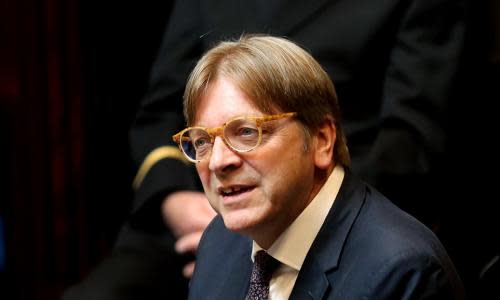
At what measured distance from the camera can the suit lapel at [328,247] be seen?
59.5 inches

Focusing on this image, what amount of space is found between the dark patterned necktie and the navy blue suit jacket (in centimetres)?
5

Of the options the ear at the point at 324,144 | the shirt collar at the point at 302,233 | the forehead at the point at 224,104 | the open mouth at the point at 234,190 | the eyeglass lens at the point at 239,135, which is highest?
the forehead at the point at 224,104

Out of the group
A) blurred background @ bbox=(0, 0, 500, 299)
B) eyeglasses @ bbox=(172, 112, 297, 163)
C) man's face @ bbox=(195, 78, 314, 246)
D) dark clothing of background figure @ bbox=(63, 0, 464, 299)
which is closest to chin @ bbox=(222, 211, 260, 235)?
man's face @ bbox=(195, 78, 314, 246)

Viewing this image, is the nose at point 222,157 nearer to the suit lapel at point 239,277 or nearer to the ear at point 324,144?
the ear at point 324,144

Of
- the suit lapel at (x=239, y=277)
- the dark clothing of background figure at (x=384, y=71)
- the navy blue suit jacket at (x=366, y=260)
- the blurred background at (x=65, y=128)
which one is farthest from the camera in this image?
the blurred background at (x=65, y=128)

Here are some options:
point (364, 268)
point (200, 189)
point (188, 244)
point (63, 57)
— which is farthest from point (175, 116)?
point (364, 268)

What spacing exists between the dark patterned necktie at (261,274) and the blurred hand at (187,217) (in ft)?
1.88

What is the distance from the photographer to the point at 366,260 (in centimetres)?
147

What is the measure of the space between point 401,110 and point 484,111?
0.43m

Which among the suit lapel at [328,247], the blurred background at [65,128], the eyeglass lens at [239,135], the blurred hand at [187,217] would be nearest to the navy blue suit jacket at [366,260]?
the suit lapel at [328,247]

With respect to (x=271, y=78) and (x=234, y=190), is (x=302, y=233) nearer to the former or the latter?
(x=234, y=190)

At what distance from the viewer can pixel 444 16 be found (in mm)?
2205

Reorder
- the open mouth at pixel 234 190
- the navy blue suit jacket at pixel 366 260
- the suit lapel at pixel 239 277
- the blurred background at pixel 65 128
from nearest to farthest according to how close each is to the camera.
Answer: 1. the navy blue suit jacket at pixel 366 260
2. the open mouth at pixel 234 190
3. the suit lapel at pixel 239 277
4. the blurred background at pixel 65 128

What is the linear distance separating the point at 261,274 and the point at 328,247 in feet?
0.48
